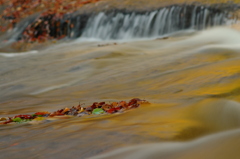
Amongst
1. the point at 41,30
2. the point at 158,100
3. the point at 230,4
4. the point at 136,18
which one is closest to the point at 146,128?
the point at 158,100

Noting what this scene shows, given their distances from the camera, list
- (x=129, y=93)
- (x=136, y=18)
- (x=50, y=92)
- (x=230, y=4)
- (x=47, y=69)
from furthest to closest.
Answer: (x=136, y=18)
(x=230, y=4)
(x=47, y=69)
(x=50, y=92)
(x=129, y=93)

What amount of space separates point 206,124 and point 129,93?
2.36m

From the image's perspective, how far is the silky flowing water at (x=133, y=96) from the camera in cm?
288

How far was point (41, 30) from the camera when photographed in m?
16.1

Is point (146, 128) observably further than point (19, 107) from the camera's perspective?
No

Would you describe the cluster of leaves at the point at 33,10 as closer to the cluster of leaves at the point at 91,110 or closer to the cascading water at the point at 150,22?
the cascading water at the point at 150,22

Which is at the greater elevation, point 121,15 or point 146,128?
point 121,15

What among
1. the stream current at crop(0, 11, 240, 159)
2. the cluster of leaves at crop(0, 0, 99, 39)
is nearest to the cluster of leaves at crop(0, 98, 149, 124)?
the stream current at crop(0, 11, 240, 159)

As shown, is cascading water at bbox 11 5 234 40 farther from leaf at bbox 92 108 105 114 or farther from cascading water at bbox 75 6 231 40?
leaf at bbox 92 108 105 114

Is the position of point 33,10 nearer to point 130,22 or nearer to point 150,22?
point 130,22

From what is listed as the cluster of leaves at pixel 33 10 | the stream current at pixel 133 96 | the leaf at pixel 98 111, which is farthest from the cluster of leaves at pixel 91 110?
the cluster of leaves at pixel 33 10

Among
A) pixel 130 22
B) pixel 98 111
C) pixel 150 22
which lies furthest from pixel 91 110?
pixel 130 22

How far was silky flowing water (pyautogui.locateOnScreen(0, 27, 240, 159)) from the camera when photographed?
288 centimetres

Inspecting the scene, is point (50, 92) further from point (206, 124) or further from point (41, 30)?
point (41, 30)
